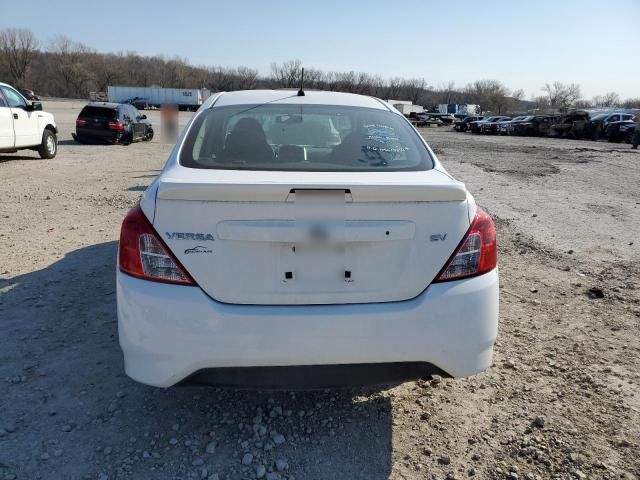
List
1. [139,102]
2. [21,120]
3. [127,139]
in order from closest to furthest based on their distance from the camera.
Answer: [21,120] < [127,139] < [139,102]

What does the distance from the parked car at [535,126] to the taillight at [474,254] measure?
142 ft

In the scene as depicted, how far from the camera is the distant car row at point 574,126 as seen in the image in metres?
31.8

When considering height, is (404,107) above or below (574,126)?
above

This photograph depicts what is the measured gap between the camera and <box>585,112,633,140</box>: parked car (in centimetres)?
3550

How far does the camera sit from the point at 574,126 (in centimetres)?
3775

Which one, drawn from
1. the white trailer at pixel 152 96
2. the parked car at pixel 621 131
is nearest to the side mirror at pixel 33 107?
the parked car at pixel 621 131

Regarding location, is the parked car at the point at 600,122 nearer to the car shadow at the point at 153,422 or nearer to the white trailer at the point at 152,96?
the car shadow at the point at 153,422

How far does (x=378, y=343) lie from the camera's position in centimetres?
219

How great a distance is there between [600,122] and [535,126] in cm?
645

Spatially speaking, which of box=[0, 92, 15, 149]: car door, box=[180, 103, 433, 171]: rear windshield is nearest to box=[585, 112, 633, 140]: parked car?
box=[0, 92, 15, 149]: car door

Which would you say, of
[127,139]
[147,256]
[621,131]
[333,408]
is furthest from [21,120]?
[621,131]

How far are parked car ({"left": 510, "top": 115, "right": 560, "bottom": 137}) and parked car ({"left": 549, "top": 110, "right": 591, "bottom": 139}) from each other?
1.12m

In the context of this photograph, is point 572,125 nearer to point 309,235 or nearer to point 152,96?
point 309,235

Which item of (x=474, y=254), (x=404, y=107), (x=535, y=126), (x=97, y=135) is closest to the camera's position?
(x=474, y=254)
